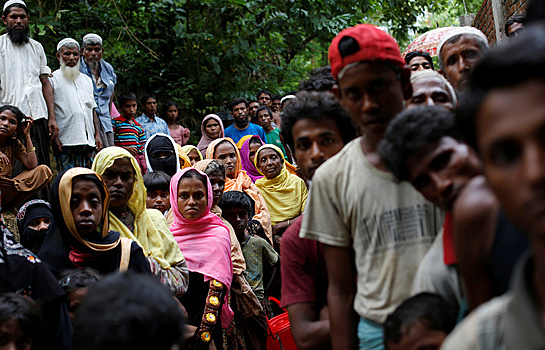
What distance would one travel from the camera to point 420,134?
180cm

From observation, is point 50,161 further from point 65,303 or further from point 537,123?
point 537,123

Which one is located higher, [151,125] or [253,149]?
[151,125]

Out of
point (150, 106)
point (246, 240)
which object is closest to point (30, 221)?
point (246, 240)

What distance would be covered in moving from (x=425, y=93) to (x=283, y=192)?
459cm

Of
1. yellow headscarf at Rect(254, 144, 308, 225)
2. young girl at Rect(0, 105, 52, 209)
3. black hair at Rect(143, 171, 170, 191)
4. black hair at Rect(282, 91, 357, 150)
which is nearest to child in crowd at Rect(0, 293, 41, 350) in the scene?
black hair at Rect(282, 91, 357, 150)

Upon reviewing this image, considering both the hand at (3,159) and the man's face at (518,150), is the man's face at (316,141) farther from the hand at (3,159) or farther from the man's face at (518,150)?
the hand at (3,159)

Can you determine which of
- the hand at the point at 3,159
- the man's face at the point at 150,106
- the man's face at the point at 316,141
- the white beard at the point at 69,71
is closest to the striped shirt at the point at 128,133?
the man's face at the point at 150,106

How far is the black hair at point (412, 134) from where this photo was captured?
70.3 inches

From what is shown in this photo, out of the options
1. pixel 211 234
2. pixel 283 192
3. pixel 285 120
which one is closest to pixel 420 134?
pixel 285 120

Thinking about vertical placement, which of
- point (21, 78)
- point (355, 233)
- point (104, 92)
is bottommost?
point (355, 233)

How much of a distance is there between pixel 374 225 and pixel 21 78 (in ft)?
19.9

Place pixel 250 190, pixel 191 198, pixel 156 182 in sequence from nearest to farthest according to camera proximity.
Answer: pixel 191 198 < pixel 156 182 < pixel 250 190

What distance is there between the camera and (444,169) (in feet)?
5.73

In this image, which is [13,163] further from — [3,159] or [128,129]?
[128,129]
